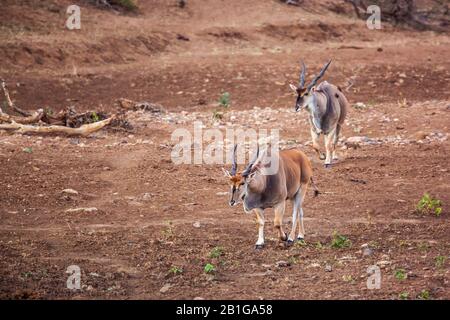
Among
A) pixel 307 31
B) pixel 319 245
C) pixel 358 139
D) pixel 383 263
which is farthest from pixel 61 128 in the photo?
pixel 307 31

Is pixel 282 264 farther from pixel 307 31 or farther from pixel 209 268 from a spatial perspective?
pixel 307 31

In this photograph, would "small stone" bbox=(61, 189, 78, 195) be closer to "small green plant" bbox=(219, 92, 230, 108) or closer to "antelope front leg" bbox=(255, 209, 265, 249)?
"antelope front leg" bbox=(255, 209, 265, 249)

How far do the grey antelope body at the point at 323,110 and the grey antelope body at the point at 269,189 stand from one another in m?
3.54

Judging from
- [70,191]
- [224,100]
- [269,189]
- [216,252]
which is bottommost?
[224,100]

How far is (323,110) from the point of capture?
13.5m

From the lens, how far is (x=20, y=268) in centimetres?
832

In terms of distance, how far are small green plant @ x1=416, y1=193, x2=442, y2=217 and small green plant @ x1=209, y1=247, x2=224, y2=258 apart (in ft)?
9.59

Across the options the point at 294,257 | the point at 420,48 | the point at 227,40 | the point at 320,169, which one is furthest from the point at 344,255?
the point at 420,48

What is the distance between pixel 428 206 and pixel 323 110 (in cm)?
Result: 347

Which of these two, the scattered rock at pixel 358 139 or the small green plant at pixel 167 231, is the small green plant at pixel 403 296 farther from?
the scattered rock at pixel 358 139

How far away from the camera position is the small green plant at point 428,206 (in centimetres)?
1044

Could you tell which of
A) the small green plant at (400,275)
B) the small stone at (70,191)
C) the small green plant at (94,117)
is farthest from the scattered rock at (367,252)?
the small green plant at (94,117)
